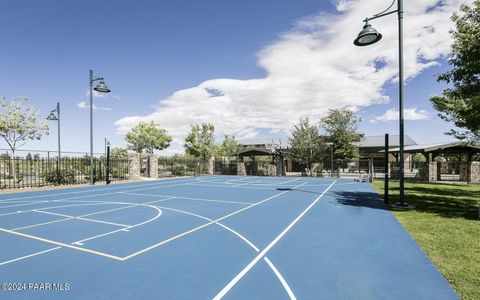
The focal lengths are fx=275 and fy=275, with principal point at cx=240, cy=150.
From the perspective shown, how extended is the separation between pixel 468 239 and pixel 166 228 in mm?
8592

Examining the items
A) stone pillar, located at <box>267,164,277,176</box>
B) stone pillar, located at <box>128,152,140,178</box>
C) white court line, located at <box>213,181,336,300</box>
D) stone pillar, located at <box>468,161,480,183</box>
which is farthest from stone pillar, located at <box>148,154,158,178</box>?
stone pillar, located at <box>468,161,480,183</box>

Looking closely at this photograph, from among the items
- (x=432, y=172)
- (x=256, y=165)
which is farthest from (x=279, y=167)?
(x=432, y=172)

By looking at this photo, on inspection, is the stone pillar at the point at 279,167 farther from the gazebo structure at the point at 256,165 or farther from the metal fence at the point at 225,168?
the metal fence at the point at 225,168

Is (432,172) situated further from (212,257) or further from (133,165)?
(133,165)

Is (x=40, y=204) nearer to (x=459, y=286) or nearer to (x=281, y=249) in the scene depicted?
(x=281, y=249)

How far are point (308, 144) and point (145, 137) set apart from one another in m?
33.6

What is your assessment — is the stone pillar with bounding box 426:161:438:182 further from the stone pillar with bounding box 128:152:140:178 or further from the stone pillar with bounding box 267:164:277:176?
the stone pillar with bounding box 128:152:140:178

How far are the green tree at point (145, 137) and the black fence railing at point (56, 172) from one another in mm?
24679

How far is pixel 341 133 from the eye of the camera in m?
35.4

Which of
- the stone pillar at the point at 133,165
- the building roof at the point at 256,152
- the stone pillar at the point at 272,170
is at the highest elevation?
the building roof at the point at 256,152

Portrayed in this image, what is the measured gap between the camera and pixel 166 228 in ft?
28.2

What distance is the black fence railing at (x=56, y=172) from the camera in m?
20.6

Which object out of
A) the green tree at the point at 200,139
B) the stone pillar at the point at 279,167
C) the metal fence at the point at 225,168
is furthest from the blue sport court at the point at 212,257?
the green tree at the point at 200,139

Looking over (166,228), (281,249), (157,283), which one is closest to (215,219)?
(166,228)
